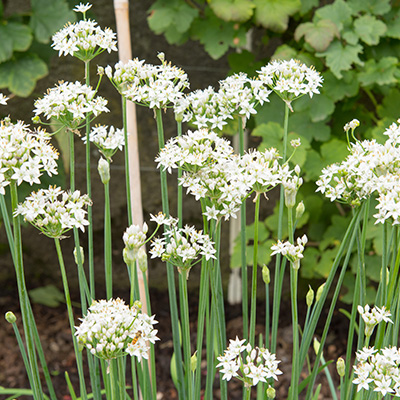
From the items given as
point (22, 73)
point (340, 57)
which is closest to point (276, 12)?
point (340, 57)

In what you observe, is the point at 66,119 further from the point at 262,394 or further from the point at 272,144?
the point at 272,144

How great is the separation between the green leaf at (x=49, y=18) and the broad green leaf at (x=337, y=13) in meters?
0.92

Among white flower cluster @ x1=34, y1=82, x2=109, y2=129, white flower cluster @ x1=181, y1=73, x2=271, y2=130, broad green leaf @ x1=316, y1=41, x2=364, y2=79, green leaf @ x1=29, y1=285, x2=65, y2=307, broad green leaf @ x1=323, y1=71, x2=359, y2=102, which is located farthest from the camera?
green leaf @ x1=29, y1=285, x2=65, y2=307

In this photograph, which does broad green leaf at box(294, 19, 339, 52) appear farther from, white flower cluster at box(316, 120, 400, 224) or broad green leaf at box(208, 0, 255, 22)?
white flower cluster at box(316, 120, 400, 224)

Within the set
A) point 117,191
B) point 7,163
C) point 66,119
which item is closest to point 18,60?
point 117,191

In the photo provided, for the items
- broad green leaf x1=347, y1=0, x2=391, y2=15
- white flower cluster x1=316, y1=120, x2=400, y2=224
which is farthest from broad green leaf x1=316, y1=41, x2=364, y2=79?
white flower cluster x1=316, y1=120, x2=400, y2=224

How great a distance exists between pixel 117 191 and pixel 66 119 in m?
1.93

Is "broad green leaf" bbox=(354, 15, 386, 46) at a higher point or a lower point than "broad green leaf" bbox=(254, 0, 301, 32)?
lower

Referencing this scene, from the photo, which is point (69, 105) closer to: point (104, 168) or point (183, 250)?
point (104, 168)

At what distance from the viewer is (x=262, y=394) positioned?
1106mm

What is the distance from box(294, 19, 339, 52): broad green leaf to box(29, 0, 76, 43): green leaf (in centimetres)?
86

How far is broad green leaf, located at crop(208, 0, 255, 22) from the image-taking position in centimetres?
215

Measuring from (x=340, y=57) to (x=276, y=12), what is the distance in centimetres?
30

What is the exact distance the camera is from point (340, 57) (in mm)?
2121
